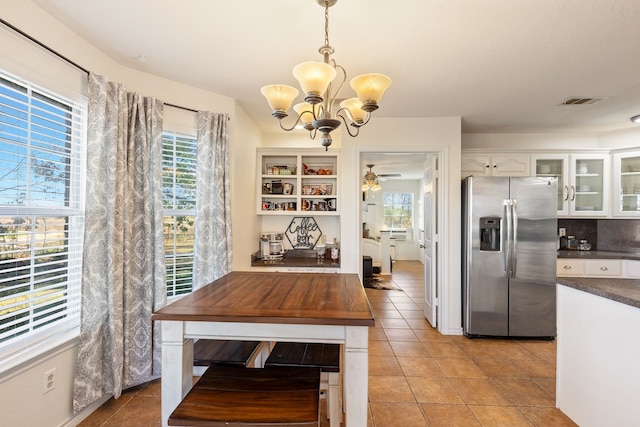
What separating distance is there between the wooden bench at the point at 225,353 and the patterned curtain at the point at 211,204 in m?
0.98

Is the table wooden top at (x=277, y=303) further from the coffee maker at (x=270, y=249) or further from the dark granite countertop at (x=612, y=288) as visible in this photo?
the coffee maker at (x=270, y=249)

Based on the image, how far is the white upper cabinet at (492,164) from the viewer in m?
3.75

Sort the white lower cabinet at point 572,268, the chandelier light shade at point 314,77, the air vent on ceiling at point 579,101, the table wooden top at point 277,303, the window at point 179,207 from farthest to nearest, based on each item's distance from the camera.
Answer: the white lower cabinet at point 572,268, the air vent on ceiling at point 579,101, the window at point 179,207, the chandelier light shade at point 314,77, the table wooden top at point 277,303

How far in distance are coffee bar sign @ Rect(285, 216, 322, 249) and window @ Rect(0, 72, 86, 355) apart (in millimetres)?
2503

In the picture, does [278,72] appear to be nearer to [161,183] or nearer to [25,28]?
[161,183]

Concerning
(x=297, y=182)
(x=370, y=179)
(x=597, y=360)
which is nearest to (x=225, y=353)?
(x=597, y=360)

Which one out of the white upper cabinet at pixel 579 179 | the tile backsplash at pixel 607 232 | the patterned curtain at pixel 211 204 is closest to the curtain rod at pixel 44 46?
the patterned curtain at pixel 211 204

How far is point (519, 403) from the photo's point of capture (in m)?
2.20

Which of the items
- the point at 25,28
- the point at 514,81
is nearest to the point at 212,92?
the point at 25,28

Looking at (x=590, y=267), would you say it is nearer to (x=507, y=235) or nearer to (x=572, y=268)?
A: (x=572, y=268)

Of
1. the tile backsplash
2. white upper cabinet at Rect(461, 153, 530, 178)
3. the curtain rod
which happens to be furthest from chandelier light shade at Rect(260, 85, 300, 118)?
the tile backsplash

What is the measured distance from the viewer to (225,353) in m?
1.68

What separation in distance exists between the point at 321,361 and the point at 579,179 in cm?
420

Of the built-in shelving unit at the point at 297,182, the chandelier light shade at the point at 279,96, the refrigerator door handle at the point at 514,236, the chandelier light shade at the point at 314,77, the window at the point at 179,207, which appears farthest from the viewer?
the built-in shelving unit at the point at 297,182
